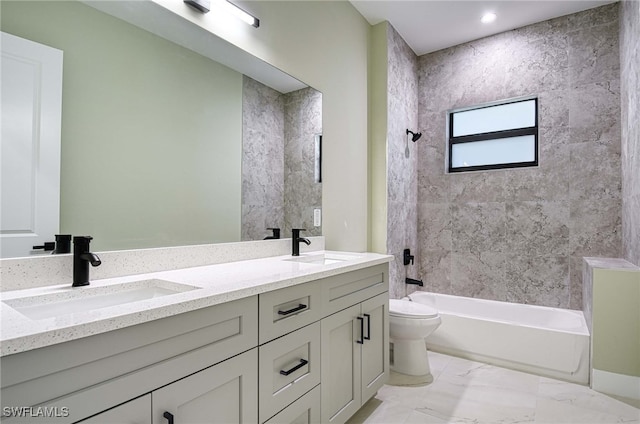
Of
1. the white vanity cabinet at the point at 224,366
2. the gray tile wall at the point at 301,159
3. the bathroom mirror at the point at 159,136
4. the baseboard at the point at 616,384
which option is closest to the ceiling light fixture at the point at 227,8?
the bathroom mirror at the point at 159,136

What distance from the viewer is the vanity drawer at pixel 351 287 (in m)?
1.56

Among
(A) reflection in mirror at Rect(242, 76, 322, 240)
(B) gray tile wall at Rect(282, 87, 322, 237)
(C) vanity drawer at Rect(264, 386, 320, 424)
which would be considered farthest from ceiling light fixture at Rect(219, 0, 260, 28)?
(C) vanity drawer at Rect(264, 386, 320, 424)

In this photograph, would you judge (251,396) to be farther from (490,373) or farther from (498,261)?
(498,261)

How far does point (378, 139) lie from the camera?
3018mm

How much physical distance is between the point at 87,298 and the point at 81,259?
13cm

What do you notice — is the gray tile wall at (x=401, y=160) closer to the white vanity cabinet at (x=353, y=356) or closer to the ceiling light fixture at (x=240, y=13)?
the white vanity cabinet at (x=353, y=356)

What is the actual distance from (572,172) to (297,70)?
2.49 m

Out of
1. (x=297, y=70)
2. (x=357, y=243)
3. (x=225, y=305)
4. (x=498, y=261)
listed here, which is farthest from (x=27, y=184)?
(x=498, y=261)

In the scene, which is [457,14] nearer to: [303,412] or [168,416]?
[303,412]

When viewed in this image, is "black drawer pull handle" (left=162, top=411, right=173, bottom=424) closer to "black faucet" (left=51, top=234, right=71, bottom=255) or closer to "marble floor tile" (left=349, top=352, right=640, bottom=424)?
"black faucet" (left=51, top=234, right=71, bottom=255)

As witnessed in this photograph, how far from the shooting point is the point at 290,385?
4.35 ft

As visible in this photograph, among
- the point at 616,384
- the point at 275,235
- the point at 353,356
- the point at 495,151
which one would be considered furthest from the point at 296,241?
the point at 495,151

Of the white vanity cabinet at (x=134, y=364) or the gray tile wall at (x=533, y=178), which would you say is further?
the gray tile wall at (x=533, y=178)

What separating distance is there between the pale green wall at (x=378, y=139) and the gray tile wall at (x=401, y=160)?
0.16 feet
